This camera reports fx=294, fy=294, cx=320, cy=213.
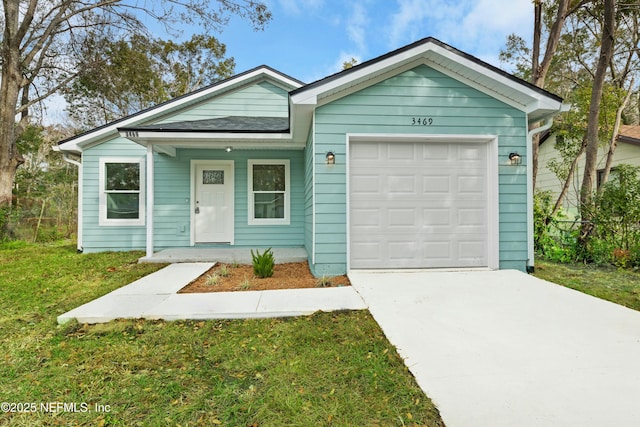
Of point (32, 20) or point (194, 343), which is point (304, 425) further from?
point (32, 20)

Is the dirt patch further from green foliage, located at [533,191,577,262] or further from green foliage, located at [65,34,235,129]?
green foliage, located at [65,34,235,129]

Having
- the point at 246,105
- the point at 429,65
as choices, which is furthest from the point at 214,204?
the point at 429,65

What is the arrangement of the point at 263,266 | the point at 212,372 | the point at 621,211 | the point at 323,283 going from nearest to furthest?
the point at 212,372, the point at 323,283, the point at 263,266, the point at 621,211

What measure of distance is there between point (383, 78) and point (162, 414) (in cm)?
497

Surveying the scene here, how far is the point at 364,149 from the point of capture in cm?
490

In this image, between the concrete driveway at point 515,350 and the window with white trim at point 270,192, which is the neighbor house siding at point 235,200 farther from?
the concrete driveway at point 515,350

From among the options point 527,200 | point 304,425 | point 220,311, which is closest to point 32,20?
point 220,311

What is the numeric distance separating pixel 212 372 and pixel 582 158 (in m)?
14.7

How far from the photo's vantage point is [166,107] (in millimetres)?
7418

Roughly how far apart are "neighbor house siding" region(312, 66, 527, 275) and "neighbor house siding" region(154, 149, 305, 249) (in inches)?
102

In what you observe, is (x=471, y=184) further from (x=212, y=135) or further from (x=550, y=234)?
(x=212, y=135)

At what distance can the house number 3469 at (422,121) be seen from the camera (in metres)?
4.86

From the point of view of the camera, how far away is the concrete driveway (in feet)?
5.61

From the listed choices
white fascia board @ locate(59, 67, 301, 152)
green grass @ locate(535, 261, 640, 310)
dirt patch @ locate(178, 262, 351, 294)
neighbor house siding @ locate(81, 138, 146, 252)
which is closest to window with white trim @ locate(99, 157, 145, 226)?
neighbor house siding @ locate(81, 138, 146, 252)
